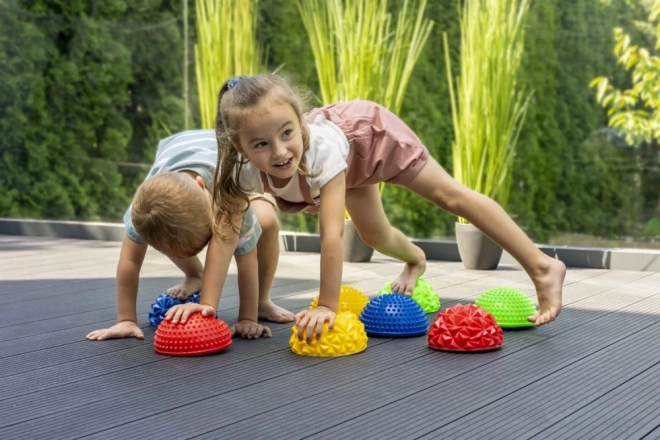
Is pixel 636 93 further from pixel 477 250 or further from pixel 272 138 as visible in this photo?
pixel 272 138

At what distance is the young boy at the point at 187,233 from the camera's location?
2377 millimetres

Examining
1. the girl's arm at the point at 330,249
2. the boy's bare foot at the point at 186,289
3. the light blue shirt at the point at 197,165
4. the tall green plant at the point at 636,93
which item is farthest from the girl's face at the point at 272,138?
the tall green plant at the point at 636,93

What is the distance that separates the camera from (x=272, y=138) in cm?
236

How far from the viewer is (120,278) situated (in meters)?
2.62

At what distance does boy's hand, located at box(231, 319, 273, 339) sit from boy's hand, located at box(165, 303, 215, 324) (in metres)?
0.19

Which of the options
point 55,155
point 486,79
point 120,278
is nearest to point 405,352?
point 120,278

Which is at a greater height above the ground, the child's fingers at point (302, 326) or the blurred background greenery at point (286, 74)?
the blurred background greenery at point (286, 74)

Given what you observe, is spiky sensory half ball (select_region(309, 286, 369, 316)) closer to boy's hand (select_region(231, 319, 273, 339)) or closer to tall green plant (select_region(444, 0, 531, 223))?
boy's hand (select_region(231, 319, 273, 339))

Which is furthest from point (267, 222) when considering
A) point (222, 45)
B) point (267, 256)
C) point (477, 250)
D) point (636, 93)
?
point (636, 93)

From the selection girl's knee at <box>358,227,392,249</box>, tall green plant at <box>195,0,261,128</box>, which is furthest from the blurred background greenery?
girl's knee at <box>358,227,392,249</box>

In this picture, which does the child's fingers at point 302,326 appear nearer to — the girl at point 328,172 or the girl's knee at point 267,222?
the girl at point 328,172

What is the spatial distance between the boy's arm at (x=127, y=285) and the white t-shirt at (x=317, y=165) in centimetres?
40

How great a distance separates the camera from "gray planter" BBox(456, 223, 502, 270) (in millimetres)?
4305

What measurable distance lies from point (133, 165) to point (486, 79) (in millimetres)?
3008
